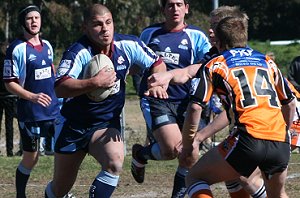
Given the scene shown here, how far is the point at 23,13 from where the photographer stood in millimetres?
9883

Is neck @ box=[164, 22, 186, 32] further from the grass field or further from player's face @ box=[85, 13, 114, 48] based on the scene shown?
player's face @ box=[85, 13, 114, 48]

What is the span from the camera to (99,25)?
7.29m

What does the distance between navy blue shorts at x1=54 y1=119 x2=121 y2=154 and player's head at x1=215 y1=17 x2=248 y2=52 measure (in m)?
1.42

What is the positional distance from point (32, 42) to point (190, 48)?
198cm

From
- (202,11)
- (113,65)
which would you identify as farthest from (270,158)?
(202,11)

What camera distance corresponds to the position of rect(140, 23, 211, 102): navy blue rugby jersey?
9.09 m

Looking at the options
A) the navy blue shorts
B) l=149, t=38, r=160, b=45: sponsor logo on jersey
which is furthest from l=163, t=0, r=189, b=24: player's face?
the navy blue shorts

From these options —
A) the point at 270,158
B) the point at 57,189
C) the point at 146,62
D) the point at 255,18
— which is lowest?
the point at 255,18

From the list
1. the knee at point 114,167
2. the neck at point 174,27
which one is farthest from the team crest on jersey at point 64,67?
the neck at point 174,27

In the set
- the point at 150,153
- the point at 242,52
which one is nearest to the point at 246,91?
the point at 242,52

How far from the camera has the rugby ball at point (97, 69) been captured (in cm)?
717

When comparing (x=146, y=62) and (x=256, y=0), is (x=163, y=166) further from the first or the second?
(x=256, y=0)

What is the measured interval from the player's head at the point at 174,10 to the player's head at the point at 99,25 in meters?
1.92

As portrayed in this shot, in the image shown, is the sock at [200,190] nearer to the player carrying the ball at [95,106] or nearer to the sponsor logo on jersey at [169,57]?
the player carrying the ball at [95,106]
